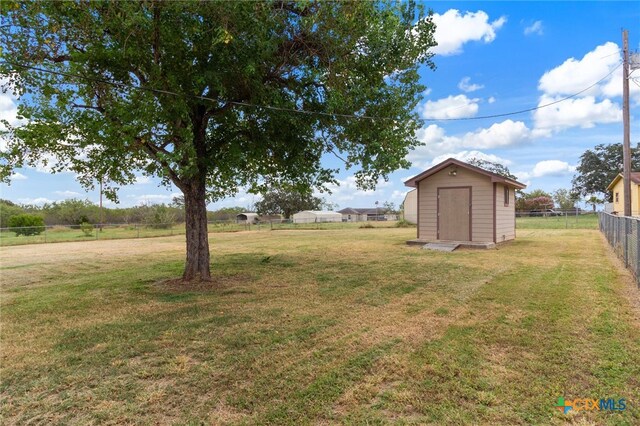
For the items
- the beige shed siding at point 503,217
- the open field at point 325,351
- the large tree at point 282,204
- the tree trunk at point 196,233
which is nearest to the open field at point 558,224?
the beige shed siding at point 503,217

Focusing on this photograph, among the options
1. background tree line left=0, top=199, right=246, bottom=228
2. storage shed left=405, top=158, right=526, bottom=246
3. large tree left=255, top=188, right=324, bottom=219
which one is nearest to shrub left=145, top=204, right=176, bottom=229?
background tree line left=0, top=199, right=246, bottom=228

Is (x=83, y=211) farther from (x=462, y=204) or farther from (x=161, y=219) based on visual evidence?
(x=462, y=204)

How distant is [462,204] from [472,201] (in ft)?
1.10

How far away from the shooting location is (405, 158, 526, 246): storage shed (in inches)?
475

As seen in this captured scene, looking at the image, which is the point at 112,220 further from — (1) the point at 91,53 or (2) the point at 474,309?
(2) the point at 474,309

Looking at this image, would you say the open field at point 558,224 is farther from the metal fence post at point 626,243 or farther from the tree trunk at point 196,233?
the tree trunk at point 196,233

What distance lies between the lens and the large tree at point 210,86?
4922mm

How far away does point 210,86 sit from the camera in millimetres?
5758

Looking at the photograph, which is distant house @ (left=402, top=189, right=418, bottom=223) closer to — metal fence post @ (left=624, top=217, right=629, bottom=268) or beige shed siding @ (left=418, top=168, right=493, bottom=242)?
beige shed siding @ (left=418, top=168, right=493, bottom=242)

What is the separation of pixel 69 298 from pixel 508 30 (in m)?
11.1

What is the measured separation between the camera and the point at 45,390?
2.70m

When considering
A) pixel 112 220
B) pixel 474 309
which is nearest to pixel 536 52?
pixel 474 309

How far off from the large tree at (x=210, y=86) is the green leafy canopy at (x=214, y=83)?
2 centimetres

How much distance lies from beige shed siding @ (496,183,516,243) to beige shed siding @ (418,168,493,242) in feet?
1.61
